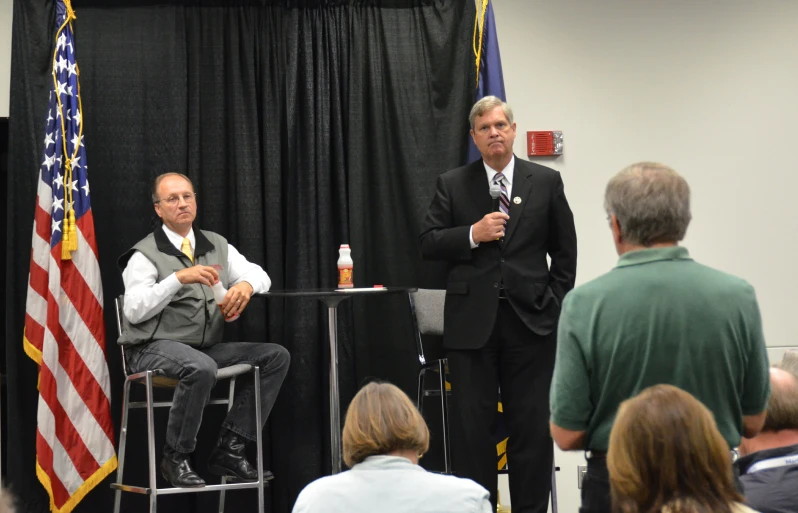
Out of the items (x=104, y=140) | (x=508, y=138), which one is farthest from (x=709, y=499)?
(x=104, y=140)

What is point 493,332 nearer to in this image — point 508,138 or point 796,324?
point 508,138

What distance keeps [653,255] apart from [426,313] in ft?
8.34

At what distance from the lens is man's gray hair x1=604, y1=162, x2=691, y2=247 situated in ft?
6.52

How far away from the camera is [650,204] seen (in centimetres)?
199

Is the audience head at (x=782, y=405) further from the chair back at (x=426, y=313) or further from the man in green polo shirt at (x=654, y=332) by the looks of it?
the chair back at (x=426, y=313)

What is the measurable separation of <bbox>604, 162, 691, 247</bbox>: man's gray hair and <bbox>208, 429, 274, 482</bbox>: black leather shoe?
251cm

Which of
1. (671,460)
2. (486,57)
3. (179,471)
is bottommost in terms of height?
(179,471)

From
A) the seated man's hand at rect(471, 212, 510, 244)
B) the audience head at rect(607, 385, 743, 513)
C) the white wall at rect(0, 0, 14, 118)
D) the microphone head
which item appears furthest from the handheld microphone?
the white wall at rect(0, 0, 14, 118)

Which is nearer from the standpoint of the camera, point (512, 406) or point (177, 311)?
point (512, 406)

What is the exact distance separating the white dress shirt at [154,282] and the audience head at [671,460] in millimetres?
2748

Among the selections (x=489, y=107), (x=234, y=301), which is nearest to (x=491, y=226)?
(x=489, y=107)

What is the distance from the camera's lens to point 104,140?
4605mm

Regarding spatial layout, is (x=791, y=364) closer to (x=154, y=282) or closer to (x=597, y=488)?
(x=597, y=488)

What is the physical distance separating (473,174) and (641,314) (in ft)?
6.33
